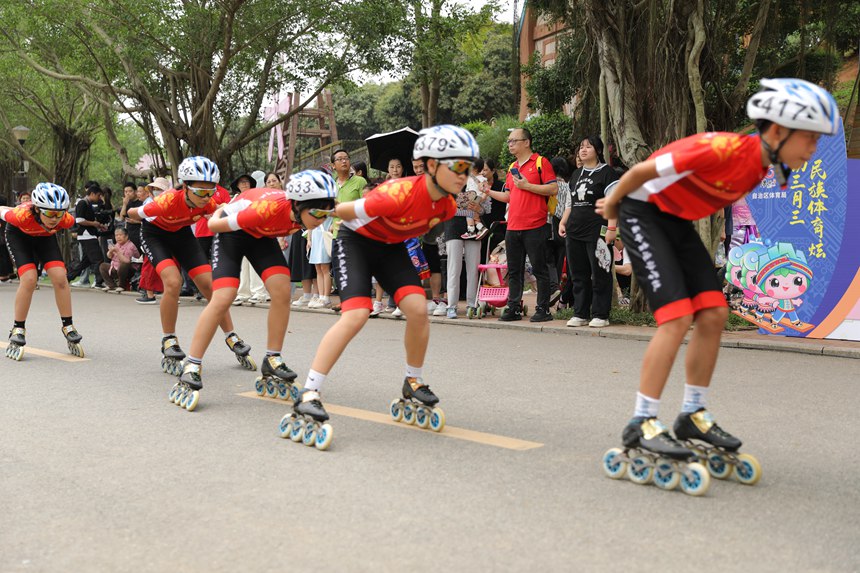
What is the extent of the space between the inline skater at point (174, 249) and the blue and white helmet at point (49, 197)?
1285 mm

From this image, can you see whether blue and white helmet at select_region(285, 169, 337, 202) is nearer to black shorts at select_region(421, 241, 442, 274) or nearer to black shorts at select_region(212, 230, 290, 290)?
black shorts at select_region(212, 230, 290, 290)

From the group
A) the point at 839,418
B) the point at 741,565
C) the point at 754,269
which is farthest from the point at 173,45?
the point at 741,565

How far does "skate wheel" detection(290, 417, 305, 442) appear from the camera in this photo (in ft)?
19.3

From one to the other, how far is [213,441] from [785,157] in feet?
12.4

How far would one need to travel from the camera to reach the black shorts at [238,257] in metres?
7.60

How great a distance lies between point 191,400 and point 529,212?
615 centimetres

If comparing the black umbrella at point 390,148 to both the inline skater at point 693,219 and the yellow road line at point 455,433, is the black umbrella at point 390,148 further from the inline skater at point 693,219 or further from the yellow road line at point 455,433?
the inline skater at point 693,219

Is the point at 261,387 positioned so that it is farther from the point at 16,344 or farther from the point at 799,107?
the point at 799,107

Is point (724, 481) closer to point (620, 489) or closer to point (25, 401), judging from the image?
point (620, 489)

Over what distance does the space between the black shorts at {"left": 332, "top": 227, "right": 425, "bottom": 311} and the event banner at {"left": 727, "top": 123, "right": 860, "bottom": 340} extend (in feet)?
18.1

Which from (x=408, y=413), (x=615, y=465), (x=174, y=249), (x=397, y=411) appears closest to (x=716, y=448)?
(x=615, y=465)


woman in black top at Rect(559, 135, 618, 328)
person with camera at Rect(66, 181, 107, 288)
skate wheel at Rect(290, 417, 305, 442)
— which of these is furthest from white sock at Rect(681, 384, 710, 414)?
person with camera at Rect(66, 181, 107, 288)

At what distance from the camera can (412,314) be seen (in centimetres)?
614

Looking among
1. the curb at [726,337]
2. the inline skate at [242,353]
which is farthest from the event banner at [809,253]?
the inline skate at [242,353]
